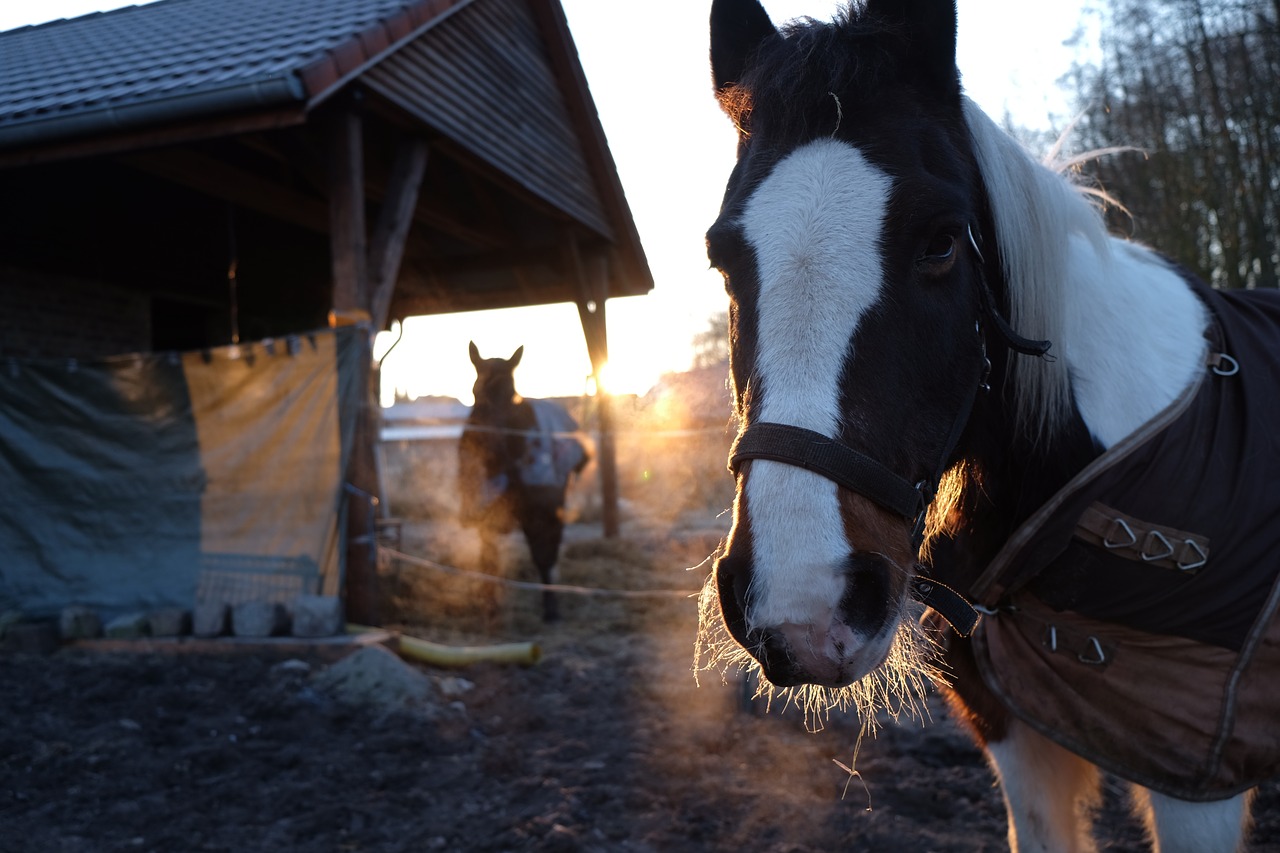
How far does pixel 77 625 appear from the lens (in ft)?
16.1

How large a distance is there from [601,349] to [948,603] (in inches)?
343

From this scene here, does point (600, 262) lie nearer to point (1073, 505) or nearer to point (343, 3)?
point (343, 3)

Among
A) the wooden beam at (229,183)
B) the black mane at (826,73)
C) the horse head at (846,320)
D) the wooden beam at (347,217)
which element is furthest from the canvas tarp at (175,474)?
the horse head at (846,320)

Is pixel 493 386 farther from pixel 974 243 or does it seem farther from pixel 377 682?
pixel 974 243

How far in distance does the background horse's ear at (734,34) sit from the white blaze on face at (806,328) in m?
0.55

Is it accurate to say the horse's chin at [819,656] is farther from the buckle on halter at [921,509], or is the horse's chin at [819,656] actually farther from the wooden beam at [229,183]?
the wooden beam at [229,183]

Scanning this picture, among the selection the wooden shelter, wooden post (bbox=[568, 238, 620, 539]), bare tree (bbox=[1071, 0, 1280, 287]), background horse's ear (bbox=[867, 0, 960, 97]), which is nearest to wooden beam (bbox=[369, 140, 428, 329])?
the wooden shelter

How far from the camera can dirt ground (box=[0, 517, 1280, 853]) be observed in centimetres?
263

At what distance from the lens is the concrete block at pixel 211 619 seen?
15.5 ft

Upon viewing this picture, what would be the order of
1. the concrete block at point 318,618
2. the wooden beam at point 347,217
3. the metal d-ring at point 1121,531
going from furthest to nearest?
the wooden beam at point 347,217 → the concrete block at point 318,618 → the metal d-ring at point 1121,531

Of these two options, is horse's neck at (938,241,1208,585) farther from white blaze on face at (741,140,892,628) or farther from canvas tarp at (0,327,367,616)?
canvas tarp at (0,327,367,616)

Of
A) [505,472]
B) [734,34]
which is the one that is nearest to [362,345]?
[505,472]

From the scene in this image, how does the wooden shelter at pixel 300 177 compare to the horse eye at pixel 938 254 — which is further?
the wooden shelter at pixel 300 177

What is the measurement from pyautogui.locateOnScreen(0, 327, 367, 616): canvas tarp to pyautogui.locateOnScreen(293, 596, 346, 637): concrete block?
0.15 meters
